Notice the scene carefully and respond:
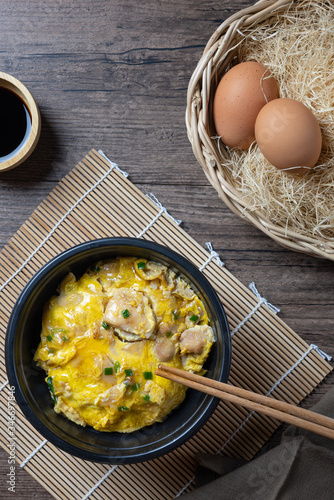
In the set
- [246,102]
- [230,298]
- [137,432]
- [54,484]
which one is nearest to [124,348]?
[137,432]

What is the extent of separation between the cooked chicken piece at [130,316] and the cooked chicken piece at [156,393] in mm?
156

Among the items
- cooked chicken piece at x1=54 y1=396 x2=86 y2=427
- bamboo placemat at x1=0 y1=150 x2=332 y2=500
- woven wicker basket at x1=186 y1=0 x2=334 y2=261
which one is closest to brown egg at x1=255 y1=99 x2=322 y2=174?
woven wicker basket at x1=186 y1=0 x2=334 y2=261

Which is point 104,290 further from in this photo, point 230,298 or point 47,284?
point 230,298

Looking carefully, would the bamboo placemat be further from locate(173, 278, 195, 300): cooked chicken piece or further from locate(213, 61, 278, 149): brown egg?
locate(213, 61, 278, 149): brown egg

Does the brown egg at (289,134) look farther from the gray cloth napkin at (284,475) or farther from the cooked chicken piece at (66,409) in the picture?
the cooked chicken piece at (66,409)

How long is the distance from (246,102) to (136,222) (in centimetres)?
59

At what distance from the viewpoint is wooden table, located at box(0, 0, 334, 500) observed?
5.67 feet

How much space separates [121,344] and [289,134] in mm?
859

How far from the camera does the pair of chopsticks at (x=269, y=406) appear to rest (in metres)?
1.27

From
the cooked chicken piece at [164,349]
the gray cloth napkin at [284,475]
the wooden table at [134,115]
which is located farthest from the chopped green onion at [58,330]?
the gray cloth napkin at [284,475]

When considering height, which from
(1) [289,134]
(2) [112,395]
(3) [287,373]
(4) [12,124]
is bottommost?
(3) [287,373]

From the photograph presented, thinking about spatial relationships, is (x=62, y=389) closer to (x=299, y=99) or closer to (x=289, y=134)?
(x=289, y=134)

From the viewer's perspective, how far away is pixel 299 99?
160 centimetres

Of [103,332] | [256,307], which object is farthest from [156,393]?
[256,307]
